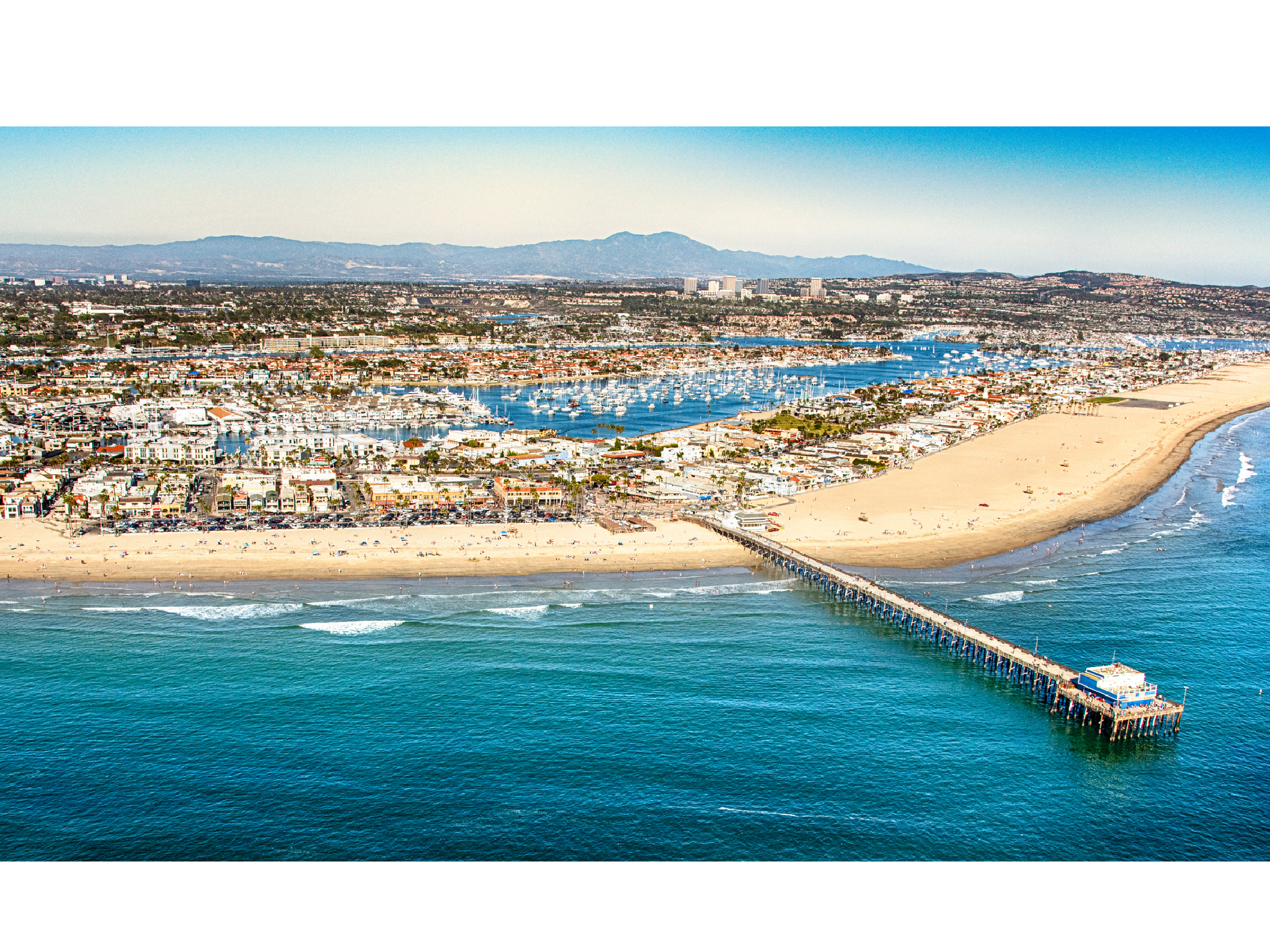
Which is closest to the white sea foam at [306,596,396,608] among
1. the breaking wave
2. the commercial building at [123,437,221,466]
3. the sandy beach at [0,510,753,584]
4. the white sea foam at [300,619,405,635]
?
the white sea foam at [300,619,405,635]

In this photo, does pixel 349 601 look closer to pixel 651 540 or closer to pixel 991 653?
pixel 651 540

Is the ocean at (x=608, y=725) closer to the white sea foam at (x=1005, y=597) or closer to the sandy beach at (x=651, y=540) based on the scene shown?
the white sea foam at (x=1005, y=597)

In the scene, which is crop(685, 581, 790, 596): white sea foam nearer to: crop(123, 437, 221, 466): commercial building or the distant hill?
crop(123, 437, 221, 466): commercial building

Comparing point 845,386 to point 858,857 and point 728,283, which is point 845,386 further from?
point 728,283

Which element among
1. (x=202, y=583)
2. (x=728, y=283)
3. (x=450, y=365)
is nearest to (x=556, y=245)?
(x=728, y=283)

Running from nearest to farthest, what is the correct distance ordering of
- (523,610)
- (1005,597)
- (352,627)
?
(352,627) → (523,610) → (1005,597)

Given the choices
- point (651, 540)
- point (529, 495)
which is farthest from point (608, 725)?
→ point (529, 495)

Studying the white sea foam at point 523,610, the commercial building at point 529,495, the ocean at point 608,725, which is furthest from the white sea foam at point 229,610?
the commercial building at point 529,495
